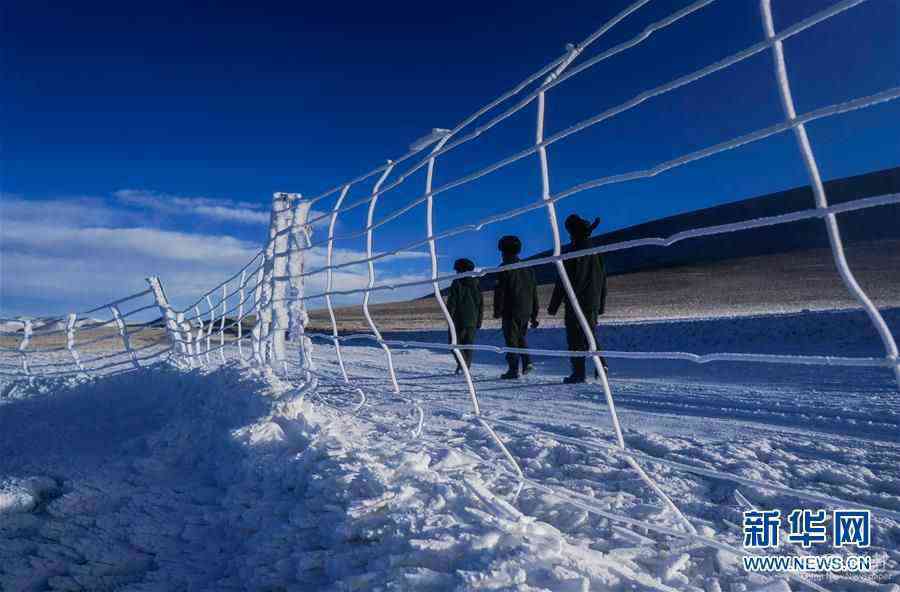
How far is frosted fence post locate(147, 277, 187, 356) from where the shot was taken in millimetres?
5823

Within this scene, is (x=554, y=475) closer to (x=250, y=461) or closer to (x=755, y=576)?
(x=755, y=576)

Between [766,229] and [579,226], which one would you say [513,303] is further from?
[766,229]

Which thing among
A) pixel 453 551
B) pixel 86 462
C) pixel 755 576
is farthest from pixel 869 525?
pixel 86 462

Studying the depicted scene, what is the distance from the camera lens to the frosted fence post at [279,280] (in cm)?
423

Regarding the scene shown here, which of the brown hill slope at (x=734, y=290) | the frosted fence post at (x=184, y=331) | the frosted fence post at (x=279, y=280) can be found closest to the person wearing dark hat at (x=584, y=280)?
the frosted fence post at (x=279, y=280)

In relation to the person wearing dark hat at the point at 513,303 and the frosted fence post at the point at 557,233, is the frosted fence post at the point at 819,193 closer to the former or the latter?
the frosted fence post at the point at 557,233

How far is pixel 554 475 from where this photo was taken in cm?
252

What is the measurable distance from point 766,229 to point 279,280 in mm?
48247

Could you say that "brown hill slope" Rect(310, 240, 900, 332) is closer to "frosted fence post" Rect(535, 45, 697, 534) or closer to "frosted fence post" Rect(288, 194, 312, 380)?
"frosted fence post" Rect(288, 194, 312, 380)

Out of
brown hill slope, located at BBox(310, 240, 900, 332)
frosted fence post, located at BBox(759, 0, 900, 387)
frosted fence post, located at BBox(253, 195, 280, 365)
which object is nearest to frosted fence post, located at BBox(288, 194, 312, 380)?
frosted fence post, located at BBox(253, 195, 280, 365)

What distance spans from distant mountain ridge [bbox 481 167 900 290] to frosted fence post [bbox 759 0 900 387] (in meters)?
33.3

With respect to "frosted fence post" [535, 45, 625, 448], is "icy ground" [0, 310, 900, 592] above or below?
below

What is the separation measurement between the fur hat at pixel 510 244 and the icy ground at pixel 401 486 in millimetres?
2014

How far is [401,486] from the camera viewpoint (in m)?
1.91
